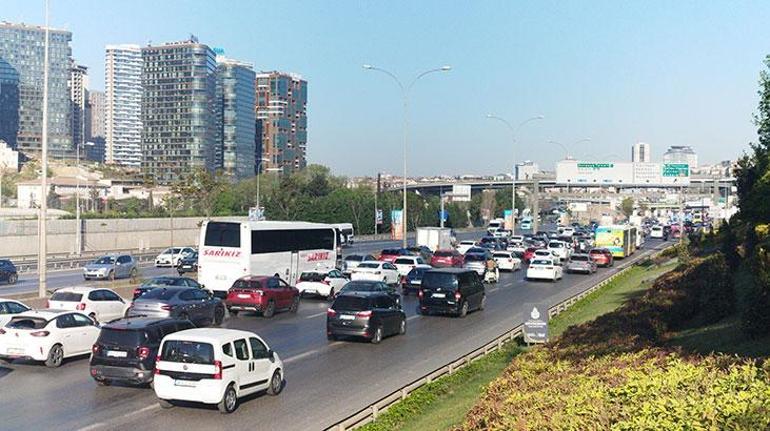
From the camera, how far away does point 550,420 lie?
891 cm

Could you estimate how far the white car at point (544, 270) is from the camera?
51.8 meters

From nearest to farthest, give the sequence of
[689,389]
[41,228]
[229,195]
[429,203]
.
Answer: [689,389] → [41,228] → [229,195] → [429,203]

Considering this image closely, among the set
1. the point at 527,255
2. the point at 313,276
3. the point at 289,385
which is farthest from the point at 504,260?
the point at 289,385

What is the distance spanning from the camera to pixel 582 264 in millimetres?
58688

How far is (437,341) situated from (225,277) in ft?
43.1

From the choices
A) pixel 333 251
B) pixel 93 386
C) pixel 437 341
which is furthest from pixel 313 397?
pixel 333 251

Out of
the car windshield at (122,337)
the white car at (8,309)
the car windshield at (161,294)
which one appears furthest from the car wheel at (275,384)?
the car windshield at (161,294)

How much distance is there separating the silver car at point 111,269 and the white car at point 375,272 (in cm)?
1288

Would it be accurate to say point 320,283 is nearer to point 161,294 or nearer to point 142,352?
point 161,294

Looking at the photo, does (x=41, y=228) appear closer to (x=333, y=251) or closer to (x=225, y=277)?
(x=225, y=277)

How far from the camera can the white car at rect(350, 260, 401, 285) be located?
4328cm

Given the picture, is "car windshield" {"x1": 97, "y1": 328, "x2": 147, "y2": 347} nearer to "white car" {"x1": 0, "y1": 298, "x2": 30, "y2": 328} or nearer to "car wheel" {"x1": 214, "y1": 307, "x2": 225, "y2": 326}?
"white car" {"x1": 0, "y1": 298, "x2": 30, "y2": 328}

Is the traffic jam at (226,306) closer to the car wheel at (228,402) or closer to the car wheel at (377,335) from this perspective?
the car wheel at (228,402)

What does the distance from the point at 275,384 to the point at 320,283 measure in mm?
20952
